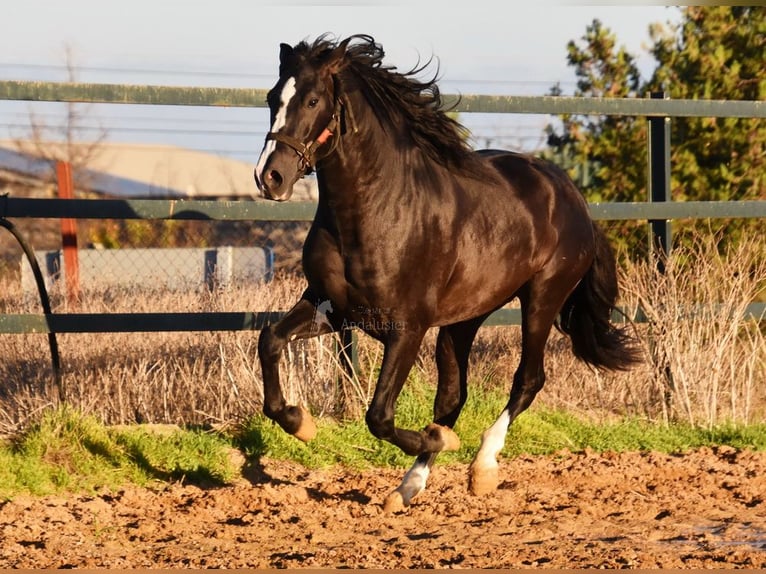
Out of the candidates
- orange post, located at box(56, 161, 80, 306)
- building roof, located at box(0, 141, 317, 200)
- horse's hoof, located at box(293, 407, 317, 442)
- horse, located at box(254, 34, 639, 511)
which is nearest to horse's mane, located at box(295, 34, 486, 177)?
horse, located at box(254, 34, 639, 511)

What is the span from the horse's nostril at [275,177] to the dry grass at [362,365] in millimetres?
2234

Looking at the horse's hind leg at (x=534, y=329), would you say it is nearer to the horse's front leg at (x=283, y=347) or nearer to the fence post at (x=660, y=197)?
the horse's front leg at (x=283, y=347)

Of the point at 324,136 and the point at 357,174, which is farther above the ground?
the point at 324,136

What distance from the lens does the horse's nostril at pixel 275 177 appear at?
4.47 metres

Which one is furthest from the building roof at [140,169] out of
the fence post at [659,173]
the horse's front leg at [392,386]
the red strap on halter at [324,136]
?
the red strap on halter at [324,136]

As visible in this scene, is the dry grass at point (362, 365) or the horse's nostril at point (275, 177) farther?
the dry grass at point (362, 365)

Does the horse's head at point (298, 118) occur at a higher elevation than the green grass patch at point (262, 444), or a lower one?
higher

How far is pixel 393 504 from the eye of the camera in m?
5.20

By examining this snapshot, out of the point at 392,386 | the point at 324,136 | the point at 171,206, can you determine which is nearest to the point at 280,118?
the point at 324,136

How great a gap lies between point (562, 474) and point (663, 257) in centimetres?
193

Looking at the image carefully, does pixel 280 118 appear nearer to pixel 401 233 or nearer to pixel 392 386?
pixel 401 233

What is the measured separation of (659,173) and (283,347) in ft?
11.3

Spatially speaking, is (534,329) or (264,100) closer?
(534,329)

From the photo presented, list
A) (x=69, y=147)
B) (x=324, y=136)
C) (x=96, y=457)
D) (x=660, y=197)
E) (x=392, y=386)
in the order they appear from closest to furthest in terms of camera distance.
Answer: (x=324, y=136), (x=392, y=386), (x=96, y=457), (x=660, y=197), (x=69, y=147)
